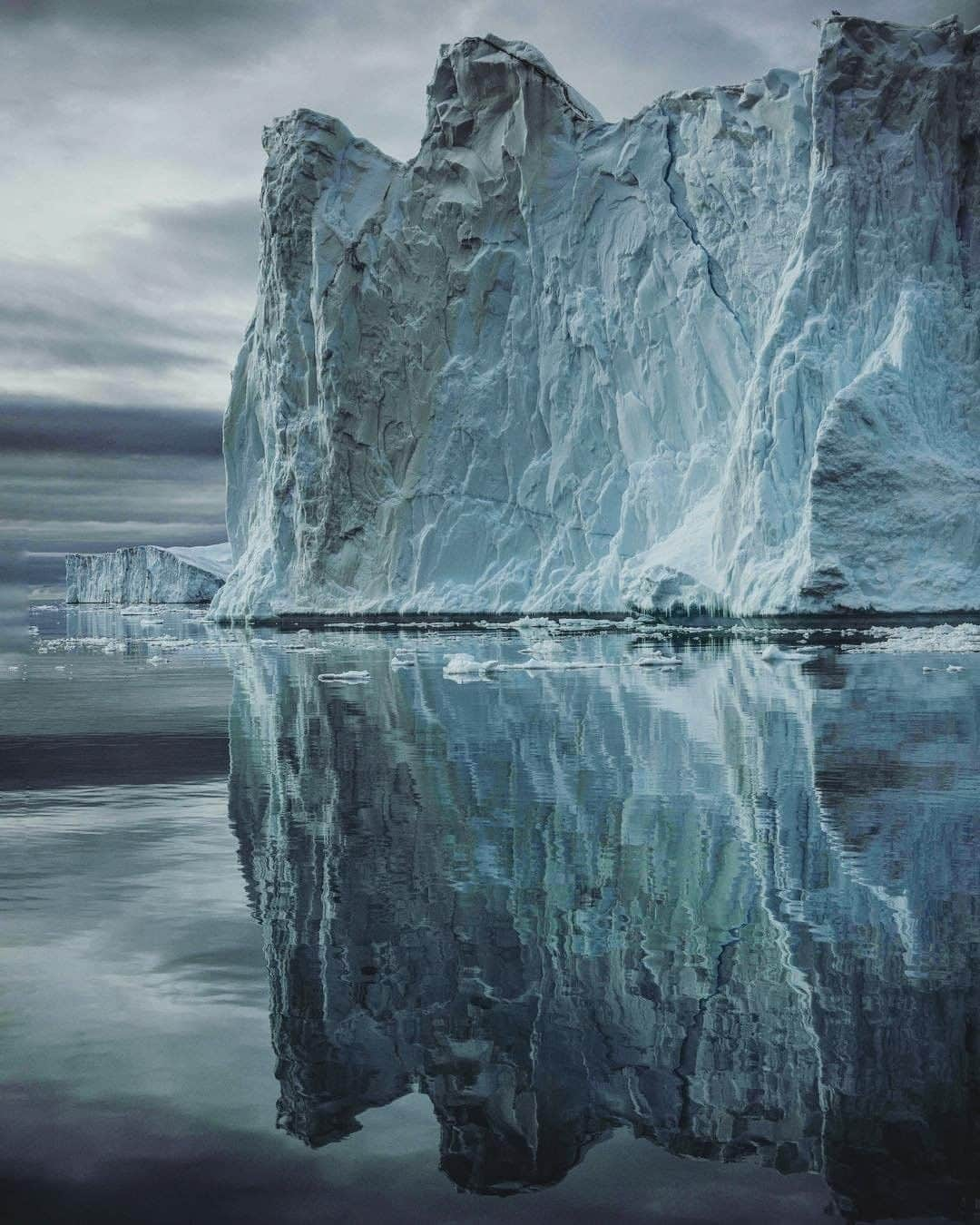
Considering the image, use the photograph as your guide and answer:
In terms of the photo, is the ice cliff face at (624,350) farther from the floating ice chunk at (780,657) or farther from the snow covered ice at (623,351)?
the floating ice chunk at (780,657)

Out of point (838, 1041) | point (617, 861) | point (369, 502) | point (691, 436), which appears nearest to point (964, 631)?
point (691, 436)

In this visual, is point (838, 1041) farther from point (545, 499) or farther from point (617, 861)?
point (545, 499)

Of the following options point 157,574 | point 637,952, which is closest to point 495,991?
point 637,952

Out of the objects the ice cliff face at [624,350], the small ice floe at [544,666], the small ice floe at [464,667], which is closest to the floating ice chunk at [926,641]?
the ice cliff face at [624,350]

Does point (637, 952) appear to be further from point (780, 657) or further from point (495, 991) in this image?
point (780, 657)

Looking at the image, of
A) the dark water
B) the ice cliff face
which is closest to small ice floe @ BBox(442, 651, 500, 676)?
the dark water

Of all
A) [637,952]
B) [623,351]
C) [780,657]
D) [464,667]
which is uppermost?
[623,351]

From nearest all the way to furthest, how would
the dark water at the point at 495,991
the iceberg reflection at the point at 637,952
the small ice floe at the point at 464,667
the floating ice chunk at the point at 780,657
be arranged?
the dark water at the point at 495,991 → the iceberg reflection at the point at 637,952 → the small ice floe at the point at 464,667 → the floating ice chunk at the point at 780,657
